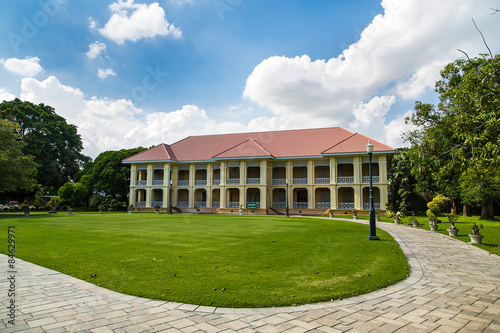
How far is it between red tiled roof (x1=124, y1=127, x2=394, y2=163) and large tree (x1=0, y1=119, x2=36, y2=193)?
11366mm

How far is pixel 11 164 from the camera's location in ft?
88.7

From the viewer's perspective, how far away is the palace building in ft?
103

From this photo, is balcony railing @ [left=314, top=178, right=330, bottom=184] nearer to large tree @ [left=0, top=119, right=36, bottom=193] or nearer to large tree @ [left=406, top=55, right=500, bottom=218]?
large tree @ [left=406, top=55, right=500, bottom=218]

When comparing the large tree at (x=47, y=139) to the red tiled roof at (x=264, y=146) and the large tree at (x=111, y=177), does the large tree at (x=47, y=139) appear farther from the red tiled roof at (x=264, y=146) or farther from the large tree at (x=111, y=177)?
the red tiled roof at (x=264, y=146)

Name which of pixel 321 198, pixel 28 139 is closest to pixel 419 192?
pixel 321 198

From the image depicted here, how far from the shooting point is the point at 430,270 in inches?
278

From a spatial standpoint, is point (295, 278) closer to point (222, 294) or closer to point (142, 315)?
point (222, 294)

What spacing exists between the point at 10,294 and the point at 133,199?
3565cm

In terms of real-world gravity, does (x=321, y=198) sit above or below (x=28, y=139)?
below

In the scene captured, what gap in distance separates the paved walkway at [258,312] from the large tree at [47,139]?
39113 mm

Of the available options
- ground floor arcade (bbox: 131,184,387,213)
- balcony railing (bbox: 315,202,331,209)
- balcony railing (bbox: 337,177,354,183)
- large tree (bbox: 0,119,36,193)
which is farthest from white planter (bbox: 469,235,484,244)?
large tree (bbox: 0,119,36,193)

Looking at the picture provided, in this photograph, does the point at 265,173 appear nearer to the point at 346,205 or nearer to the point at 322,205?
the point at 322,205

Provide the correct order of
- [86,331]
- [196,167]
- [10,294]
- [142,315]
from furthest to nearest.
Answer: [196,167]
[10,294]
[142,315]
[86,331]

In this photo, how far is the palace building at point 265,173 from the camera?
31500 mm
